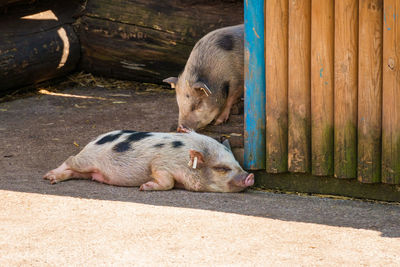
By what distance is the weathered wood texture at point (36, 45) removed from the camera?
9.23 m

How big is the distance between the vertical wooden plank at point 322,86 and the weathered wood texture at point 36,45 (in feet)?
15.7

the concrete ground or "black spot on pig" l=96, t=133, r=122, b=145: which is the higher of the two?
"black spot on pig" l=96, t=133, r=122, b=145

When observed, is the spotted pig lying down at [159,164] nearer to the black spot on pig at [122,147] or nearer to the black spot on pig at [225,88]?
the black spot on pig at [122,147]

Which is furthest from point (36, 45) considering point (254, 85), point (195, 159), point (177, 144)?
point (254, 85)

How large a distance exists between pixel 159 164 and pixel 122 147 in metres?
0.41

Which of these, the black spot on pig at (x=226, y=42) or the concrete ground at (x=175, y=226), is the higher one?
the black spot on pig at (x=226, y=42)

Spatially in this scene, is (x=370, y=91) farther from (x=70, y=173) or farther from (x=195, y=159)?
(x=70, y=173)

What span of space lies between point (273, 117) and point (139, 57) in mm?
4575

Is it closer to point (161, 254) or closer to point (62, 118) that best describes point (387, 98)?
point (161, 254)

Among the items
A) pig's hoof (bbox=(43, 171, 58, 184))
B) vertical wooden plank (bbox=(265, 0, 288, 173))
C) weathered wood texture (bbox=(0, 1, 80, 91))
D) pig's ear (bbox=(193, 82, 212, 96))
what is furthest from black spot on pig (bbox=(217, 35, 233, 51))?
weathered wood texture (bbox=(0, 1, 80, 91))

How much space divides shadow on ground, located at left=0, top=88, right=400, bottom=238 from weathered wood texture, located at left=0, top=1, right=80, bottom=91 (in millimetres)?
345

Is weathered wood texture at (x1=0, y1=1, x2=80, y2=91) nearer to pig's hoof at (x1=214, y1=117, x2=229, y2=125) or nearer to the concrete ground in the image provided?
the concrete ground

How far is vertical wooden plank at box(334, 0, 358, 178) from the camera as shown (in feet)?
17.6

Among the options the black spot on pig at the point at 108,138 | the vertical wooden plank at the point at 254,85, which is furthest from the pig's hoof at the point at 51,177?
the vertical wooden plank at the point at 254,85
